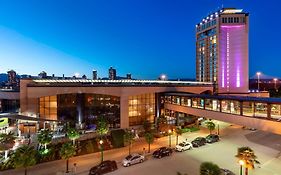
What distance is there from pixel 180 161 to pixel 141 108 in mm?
21704

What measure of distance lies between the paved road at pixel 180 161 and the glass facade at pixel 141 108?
9090 millimetres

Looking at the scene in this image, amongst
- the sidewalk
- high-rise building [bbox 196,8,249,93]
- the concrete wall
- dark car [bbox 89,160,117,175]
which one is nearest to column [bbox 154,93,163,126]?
the concrete wall

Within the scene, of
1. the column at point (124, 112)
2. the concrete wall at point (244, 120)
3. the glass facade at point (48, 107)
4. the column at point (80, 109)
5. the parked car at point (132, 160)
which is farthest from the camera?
the column at point (124, 112)

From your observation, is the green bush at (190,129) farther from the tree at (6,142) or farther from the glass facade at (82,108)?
the tree at (6,142)

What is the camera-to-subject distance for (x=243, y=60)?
288ft

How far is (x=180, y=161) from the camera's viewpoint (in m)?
34.9

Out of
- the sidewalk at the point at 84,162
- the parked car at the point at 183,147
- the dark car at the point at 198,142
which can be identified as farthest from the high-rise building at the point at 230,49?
the sidewalk at the point at 84,162

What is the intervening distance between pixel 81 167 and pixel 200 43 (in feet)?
289

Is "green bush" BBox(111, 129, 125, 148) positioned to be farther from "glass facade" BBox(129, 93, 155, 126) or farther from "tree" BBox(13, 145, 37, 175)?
"tree" BBox(13, 145, 37, 175)

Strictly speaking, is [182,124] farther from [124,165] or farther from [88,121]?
[124,165]

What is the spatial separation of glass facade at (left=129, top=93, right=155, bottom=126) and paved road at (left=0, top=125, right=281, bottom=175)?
9090mm

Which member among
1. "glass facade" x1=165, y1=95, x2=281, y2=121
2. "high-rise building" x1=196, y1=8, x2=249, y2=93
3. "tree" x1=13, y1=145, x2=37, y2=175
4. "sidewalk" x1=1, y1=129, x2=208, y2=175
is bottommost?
"sidewalk" x1=1, y1=129, x2=208, y2=175

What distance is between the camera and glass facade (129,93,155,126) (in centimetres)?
5325

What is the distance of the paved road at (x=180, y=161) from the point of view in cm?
3094
